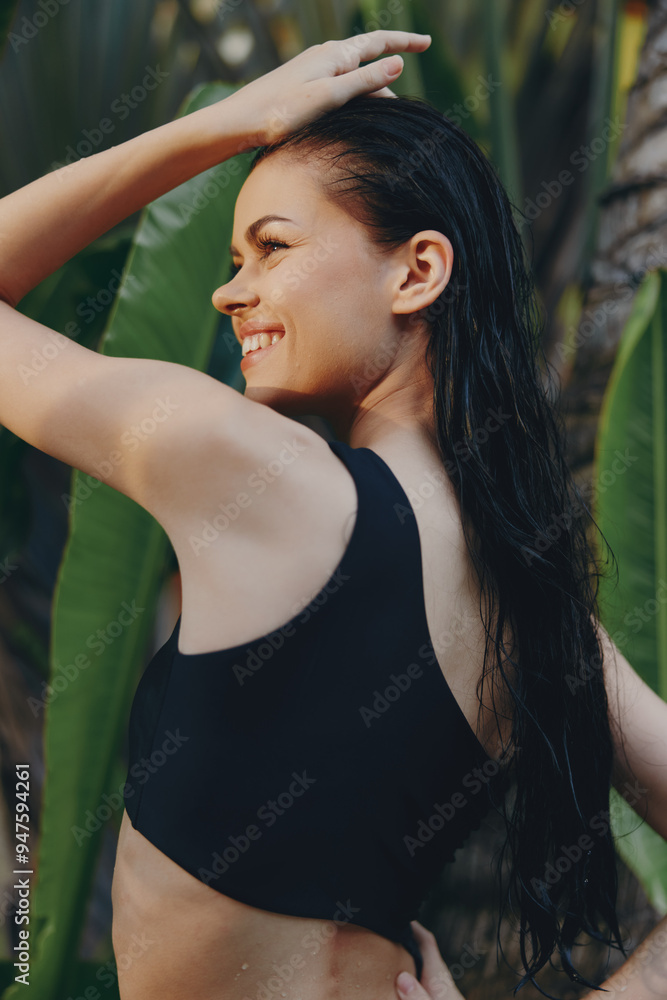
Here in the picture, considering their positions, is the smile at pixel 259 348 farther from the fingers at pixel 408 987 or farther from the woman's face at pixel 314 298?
the fingers at pixel 408 987

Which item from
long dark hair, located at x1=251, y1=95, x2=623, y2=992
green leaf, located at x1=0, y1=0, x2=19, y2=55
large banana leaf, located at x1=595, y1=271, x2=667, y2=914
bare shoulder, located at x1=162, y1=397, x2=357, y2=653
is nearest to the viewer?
bare shoulder, located at x1=162, y1=397, x2=357, y2=653

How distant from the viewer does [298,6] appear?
1.92m

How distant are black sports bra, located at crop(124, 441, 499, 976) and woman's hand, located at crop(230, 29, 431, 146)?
1.05 feet

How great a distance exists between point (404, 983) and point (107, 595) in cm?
61

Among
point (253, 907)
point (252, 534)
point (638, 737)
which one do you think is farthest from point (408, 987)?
point (252, 534)

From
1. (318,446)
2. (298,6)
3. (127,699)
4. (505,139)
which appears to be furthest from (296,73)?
(298,6)

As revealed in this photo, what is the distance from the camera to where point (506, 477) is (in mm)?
674

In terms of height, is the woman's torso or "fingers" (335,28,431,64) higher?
"fingers" (335,28,431,64)

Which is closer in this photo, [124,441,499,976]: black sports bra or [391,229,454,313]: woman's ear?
[124,441,499,976]: black sports bra

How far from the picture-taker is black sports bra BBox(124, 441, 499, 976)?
1.74ft

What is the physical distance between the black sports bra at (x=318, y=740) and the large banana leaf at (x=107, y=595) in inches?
18.9

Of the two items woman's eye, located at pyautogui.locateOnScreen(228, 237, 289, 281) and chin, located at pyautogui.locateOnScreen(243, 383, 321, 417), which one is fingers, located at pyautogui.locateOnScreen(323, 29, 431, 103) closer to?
woman's eye, located at pyautogui.locateOnScreen(228, 237, 289, 281)

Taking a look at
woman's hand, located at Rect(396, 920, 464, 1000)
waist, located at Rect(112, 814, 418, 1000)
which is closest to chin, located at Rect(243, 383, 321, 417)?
waist, located at Rect(112, 814, 418, 1000)

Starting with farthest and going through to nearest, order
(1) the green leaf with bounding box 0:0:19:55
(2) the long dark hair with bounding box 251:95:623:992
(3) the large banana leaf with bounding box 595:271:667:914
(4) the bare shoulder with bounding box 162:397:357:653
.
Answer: (3) the large banana leaf with bounding box 595:271:667:914, (1) the green leaf with bounding box 0:0:19:55, (2) the long dark hair with bounding box 251:95:623:992, (4) the bare shoulder with bounding box 162:397:357:653
